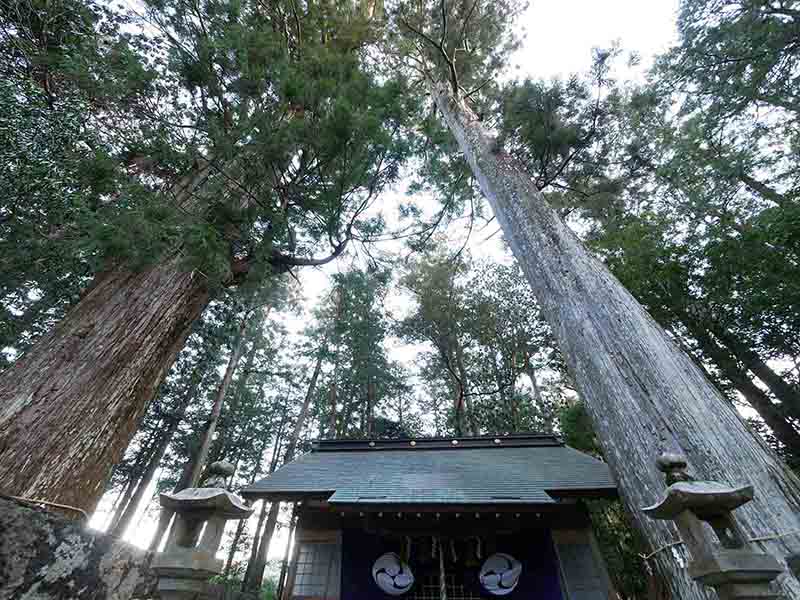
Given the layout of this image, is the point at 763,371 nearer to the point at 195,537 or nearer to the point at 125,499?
the point at 195,537

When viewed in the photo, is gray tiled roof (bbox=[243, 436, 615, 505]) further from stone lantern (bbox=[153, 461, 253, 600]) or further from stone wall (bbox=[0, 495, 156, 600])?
stone wall (bbox=[0, 495, 156, 600])

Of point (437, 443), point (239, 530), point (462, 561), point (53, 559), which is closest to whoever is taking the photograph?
point (53, 559)

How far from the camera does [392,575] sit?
4176 millimetres

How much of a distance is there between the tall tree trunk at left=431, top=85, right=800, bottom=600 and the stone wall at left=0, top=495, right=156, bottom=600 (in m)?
2.15

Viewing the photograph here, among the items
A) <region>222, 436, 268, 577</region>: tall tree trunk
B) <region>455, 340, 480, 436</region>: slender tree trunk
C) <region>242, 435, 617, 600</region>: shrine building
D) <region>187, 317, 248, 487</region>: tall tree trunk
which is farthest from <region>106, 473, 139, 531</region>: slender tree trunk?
<region>455, 340, 480, 436</region>: slender tree trunk

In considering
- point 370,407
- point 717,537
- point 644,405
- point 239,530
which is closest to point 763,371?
point 644,405

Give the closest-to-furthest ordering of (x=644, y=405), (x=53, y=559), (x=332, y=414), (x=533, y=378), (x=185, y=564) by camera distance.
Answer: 1. (x=53, y=559)
2. (x=185, y=564)
3. (x=644, y=405)
4. (x=533, y=378)
5. (x=332, y=414)

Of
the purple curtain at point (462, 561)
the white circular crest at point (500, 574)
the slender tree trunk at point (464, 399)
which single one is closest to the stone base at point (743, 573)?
the white circular crest at point (500, 574)

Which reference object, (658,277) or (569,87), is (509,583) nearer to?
(658,277)

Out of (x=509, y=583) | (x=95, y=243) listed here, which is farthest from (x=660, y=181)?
(x=95, y=243)

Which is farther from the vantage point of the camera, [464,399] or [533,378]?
[464,399]

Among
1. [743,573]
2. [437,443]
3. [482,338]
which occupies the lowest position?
[743,573]

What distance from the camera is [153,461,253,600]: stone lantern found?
161 centimetres

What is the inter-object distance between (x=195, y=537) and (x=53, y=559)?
1.13m
